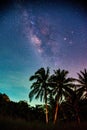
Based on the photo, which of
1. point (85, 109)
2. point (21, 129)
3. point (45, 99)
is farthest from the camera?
point (85, 109)

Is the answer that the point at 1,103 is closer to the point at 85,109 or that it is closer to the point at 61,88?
the point at 61,88

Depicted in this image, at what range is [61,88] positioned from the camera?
1967 inches

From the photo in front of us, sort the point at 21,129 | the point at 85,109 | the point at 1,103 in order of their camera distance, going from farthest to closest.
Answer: the point at 85,109, the point at 1,103, the point at 21,129

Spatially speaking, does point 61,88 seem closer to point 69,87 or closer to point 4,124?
point 69,87

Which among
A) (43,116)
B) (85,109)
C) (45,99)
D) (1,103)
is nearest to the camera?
(45,99)

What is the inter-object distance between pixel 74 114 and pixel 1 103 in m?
19.2

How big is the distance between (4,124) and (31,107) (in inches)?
2334

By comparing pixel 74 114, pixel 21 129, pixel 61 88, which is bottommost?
pixel 21 129

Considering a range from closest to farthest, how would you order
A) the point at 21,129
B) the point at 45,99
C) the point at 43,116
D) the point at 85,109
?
the point at 21,129 → the point at 45,99 → the point at 85,109 → the point at 43,116

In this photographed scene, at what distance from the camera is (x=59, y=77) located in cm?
5078

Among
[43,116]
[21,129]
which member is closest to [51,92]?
[43,116]

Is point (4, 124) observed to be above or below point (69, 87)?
below

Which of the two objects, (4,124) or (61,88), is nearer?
(4,124)

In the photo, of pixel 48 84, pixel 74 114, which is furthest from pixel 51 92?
pixel 74 114
